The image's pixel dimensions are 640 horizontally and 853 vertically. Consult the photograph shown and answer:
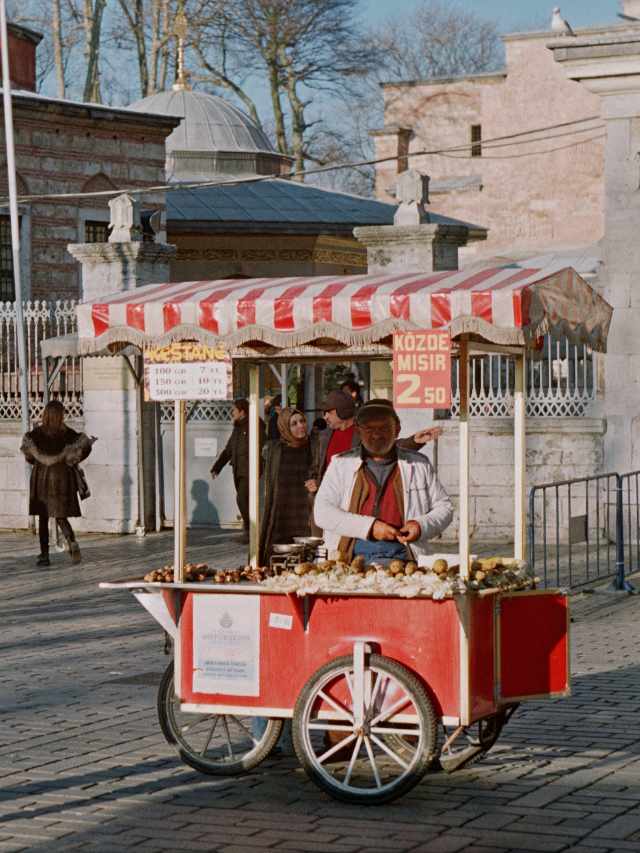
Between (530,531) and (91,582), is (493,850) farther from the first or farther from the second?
(91,582)

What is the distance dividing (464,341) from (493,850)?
2.68m

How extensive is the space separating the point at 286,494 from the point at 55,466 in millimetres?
7815

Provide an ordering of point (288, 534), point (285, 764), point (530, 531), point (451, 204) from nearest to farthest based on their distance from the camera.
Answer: point (285, 764), point (288, 534), point (530, 531), point (451, 204)

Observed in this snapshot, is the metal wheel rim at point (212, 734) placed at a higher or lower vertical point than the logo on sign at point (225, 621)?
lower

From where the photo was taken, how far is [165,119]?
33.6 m

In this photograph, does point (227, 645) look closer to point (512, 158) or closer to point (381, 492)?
point (381, 492)

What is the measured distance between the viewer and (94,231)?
33.0m

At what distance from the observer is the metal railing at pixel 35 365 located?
78.0 ft

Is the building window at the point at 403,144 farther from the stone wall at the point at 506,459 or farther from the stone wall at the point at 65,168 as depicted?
the stone wall at the point at 506,459

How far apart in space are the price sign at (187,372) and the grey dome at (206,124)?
32.9m

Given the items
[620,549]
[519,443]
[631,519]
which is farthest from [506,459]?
[519,443]

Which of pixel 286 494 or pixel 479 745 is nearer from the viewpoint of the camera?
pixel 479 745

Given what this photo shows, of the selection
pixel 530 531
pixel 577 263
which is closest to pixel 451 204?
pixel 577 263

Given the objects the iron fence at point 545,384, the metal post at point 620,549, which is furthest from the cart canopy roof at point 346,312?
the iron fence at point 545,384
